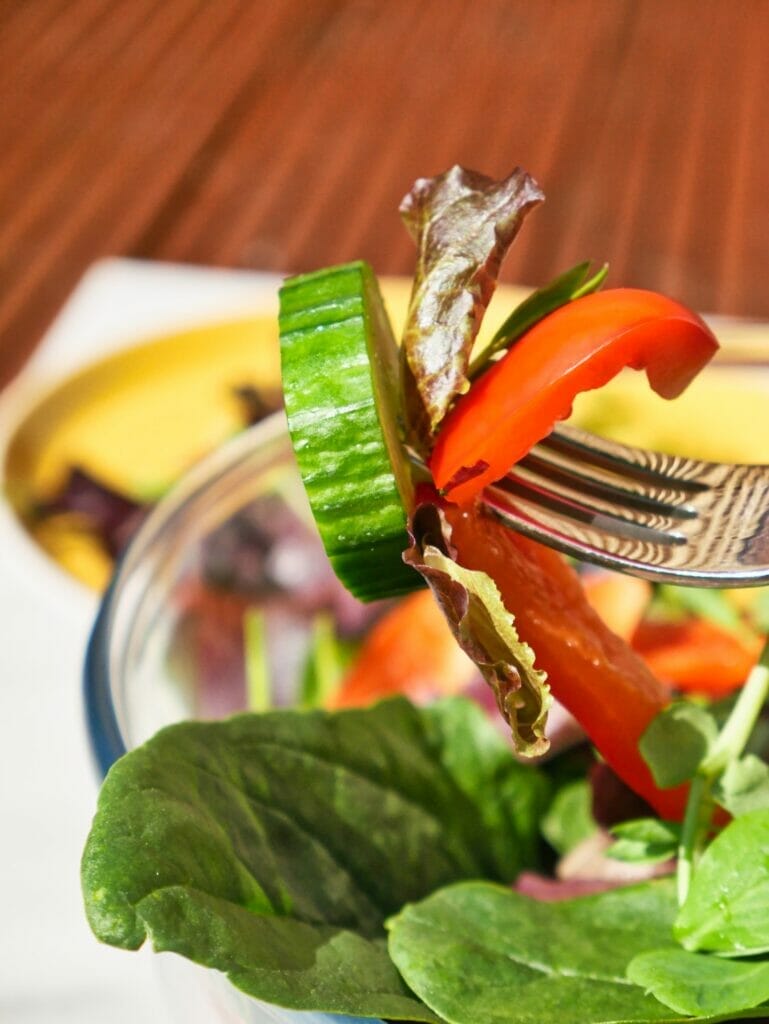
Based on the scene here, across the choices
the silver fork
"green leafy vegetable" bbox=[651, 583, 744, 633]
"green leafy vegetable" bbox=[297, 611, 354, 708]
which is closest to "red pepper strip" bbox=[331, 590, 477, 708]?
"green leafy vegetable" bbox=[297, 611, 354, 708]

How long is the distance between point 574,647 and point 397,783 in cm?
14

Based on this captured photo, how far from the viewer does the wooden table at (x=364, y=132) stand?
3.95 feet

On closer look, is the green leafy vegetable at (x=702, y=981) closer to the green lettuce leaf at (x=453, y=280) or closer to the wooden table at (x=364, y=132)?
the green lettuce leaf at (x=453, y=280)

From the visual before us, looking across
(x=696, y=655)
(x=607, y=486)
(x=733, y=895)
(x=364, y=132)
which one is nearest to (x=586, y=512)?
(x=607, y=486)

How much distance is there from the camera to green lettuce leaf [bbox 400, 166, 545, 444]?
0.32m

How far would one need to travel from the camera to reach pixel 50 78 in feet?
4.76

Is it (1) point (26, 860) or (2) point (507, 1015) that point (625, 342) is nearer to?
(2) point (507, 1015)

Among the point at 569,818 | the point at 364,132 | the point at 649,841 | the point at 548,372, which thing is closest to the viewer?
the point at 548,372

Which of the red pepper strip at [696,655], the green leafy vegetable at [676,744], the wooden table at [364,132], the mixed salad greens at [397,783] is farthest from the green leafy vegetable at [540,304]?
the wooden table at [364,132]

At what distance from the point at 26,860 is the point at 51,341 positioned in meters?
0.52

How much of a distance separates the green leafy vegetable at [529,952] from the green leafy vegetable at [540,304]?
0.18 m

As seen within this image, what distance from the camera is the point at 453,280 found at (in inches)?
12.9

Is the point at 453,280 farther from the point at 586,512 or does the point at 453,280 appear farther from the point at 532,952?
Result: the point at 532,952

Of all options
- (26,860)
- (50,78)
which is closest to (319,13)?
(50,78)
